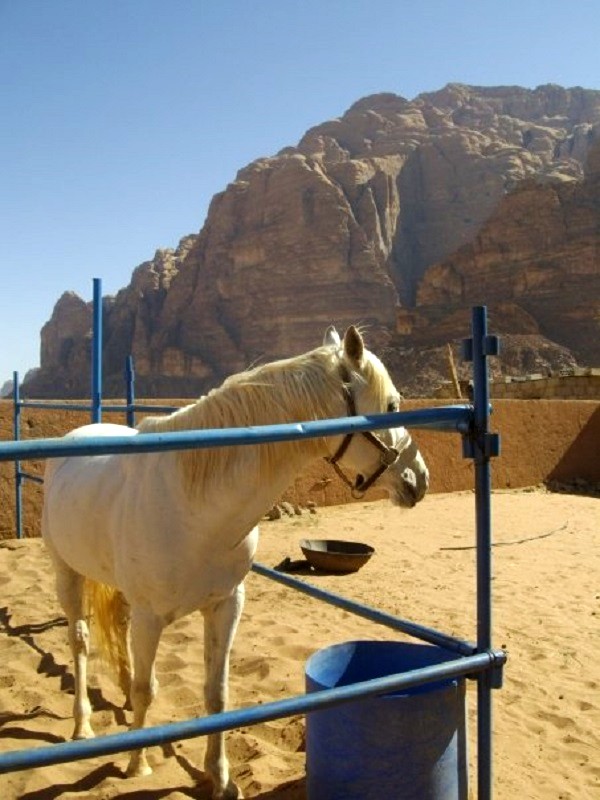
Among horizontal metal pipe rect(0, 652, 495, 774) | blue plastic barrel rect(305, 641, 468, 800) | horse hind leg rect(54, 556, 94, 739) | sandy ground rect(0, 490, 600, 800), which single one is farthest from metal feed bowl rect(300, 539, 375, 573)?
horizontal metal pipe rect(0, 652, 495, 774)

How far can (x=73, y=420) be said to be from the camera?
864 cm

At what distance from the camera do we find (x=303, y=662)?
403 centimetres

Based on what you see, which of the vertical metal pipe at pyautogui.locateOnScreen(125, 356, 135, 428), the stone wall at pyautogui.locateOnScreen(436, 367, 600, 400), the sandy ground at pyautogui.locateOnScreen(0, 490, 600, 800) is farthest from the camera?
the stone wall at pyautogui.locateOnScreen(436, 367, 600, 400)

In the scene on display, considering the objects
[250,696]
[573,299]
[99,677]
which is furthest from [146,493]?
[573,299]

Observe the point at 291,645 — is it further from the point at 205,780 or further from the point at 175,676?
the point at 205,780

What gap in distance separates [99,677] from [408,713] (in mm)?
2553

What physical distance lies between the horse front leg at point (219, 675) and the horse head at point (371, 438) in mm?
773

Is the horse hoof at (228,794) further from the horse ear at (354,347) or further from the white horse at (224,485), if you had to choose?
the horse ear at (354,347)

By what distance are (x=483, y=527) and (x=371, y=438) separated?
544mm

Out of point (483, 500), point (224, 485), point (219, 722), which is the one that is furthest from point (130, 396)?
point (219, 722)

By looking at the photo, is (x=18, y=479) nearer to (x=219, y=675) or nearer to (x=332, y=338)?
(x=219, y=675)

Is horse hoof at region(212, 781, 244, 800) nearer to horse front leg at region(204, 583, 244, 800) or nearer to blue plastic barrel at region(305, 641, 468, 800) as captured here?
horse front leg at region(204, 583, 244, 800)

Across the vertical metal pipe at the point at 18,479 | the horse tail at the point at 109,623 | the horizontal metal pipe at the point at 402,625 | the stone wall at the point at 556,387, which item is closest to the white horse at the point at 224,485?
the horizontal metal pipe at the point at 402,625

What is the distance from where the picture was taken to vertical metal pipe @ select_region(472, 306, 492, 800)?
74.8 inches
